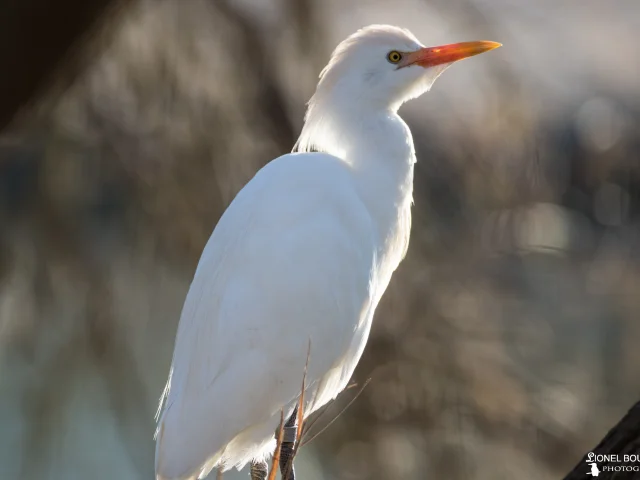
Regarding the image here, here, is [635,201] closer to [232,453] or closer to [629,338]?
[629,338]

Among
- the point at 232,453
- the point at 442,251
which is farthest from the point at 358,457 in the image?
the point at 232,453

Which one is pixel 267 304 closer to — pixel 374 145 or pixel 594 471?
pixel 374 145

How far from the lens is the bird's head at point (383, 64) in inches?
69.9

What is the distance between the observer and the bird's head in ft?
5.83

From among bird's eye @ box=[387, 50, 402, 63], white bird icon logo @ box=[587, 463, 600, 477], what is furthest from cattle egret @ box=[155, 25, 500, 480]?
white bird icon logo @ box=[587, 463, 600, 477]

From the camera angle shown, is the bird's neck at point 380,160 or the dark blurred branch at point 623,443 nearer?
the dark blurred branch at point 623,443

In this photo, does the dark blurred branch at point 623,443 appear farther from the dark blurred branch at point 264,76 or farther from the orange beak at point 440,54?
the dark blurred branch at point 264,76

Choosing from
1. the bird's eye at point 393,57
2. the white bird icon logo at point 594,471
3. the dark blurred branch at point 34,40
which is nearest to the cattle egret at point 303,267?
the bird's eye at point 393,57

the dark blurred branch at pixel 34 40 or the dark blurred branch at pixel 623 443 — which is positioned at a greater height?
the dark blurred branch at pixel 34 40

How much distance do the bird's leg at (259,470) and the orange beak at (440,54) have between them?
817 millimetres

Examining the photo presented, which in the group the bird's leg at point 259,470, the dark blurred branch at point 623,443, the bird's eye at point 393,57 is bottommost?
the bird's leg at point 259,470

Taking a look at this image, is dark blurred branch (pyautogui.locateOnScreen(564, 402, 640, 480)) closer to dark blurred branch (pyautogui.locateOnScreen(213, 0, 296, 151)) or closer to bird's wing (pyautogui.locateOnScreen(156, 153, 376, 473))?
bird's wing (pyautogui.locateOnScreen(156, 153, 376, 473))

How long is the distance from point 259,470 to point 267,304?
0.34 meters

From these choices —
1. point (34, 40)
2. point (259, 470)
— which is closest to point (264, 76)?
point (34, 40)
